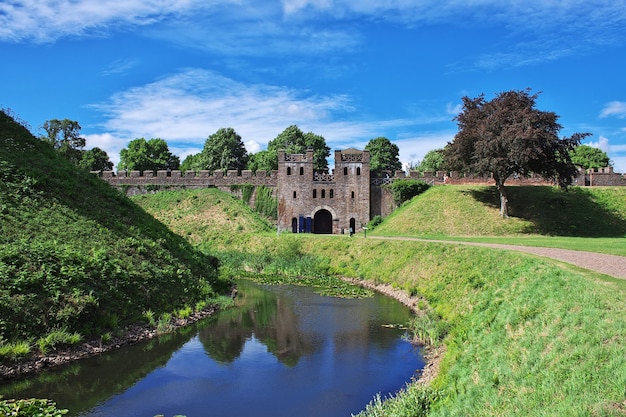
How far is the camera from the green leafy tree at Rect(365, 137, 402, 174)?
8250 centimetres

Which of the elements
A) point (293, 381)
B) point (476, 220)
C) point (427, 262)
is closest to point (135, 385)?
point (293, 381)

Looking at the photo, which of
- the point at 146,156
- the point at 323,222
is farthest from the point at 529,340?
the point at 146,156

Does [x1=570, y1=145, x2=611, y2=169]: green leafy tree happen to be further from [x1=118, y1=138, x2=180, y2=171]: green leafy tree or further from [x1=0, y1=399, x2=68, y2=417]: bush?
[x1=0, y1=399, x2=68, y2=417]: bush

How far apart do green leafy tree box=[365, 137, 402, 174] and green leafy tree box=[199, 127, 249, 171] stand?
72.9 feet

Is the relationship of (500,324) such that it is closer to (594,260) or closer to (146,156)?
(594,260)

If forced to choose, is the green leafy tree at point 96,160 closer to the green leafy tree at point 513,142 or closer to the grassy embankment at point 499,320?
the grassy embankment at point 499,320

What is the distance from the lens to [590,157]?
83.3m

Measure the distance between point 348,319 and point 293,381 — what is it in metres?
7.37

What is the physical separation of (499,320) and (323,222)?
42823 mm

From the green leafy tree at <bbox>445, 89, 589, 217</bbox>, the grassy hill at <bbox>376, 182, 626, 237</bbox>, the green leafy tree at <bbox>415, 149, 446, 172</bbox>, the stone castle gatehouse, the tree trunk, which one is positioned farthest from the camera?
the green leafy tree at <bbox>415, 149, 446, 172</bbox>

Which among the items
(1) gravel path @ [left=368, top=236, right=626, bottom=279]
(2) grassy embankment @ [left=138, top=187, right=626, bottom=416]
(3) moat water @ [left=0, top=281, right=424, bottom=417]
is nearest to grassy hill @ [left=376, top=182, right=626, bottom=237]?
(2) grassy embankment @ [left=138, top=187, right=626, bottom=416]

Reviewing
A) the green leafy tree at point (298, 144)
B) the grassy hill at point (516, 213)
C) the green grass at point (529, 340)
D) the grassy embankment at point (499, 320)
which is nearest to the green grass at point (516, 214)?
the grassy hill at point (516, 213)

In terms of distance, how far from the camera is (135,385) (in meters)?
13.7

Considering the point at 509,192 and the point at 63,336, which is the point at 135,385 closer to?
the point at 63,336
